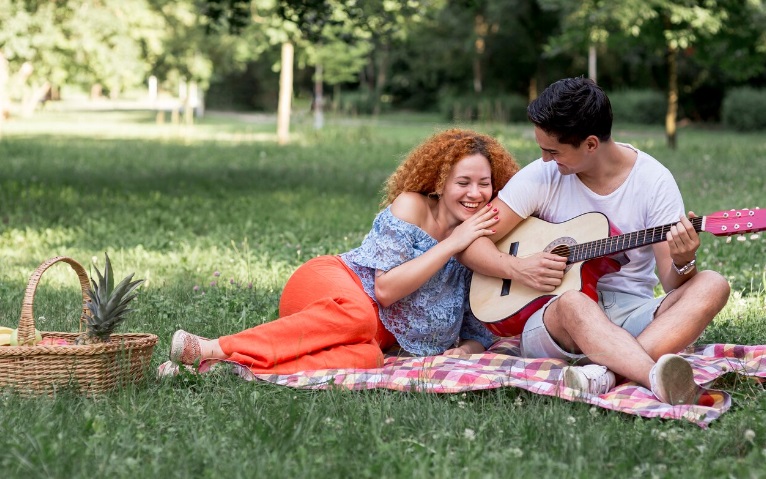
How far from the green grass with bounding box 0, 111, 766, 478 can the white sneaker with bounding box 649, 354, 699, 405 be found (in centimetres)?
20

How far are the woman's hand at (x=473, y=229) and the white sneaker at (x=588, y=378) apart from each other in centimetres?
81

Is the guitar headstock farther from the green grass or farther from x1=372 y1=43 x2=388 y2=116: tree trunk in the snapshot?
x1=372 y1=43 x2=388 y2=116: tree trunk

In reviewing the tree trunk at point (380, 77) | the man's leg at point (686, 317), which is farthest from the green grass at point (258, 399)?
the tree trunk at point (380, 77)

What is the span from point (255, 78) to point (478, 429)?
55.1m

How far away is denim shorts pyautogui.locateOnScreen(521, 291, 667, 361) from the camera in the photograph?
4500 millimetres

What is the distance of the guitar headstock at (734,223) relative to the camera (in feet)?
13.4

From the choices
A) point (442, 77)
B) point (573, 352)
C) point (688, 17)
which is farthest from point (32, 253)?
point (442, 77)

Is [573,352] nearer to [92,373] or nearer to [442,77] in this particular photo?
[92,373]

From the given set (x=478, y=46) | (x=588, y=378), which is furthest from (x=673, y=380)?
(x=478, y=46)

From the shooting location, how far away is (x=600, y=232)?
15.0 feet

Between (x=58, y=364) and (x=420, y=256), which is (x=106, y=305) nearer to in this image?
(x=58, y=364)

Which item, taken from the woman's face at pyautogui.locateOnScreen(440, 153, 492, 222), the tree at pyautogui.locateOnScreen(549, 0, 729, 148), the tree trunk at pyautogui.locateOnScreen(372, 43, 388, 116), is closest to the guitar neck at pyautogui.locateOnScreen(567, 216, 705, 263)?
the woman's face at pyautogui.locateOnScreen(440, 153, 492, 222)

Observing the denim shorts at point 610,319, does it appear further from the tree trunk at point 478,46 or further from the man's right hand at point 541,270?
the tree trunk at point 478,46

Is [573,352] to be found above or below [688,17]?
below
